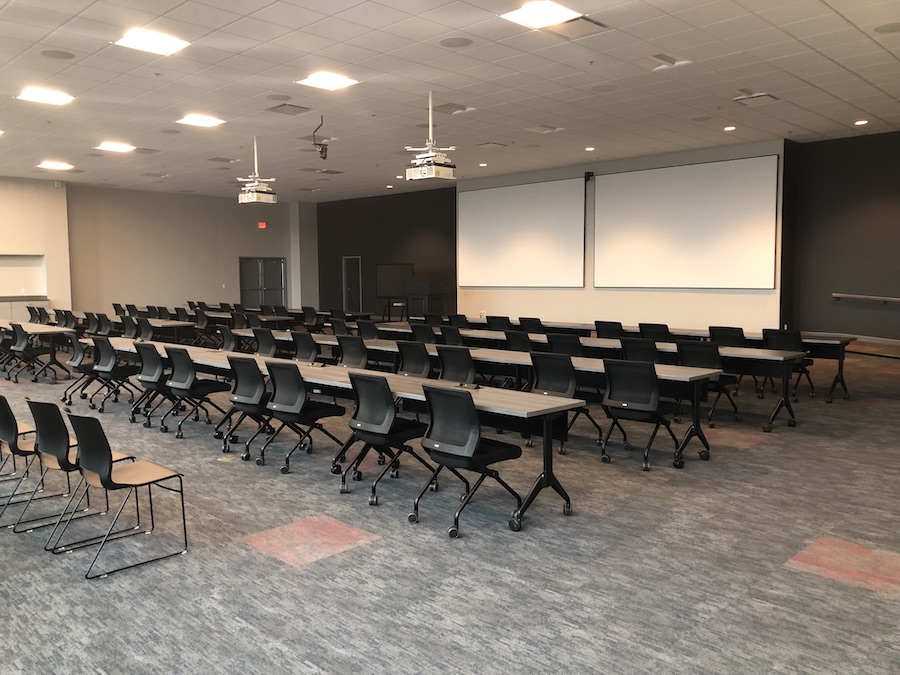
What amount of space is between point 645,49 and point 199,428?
6.27m

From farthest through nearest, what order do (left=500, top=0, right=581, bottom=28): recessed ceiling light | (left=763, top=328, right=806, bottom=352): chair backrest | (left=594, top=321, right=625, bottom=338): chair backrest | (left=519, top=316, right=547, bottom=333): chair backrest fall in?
1. (left=519, top=316, right=547, bottom=333): chair backrest
2. (left=594, top=321, right=625, bottom=338): chair backrest
3. (left=763, top=328, right=806, bottom=352): chair backrest
4. (left=500, top=0, right=581, bottom=28): recessed ceiling light

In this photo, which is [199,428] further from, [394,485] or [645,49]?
[645,49]

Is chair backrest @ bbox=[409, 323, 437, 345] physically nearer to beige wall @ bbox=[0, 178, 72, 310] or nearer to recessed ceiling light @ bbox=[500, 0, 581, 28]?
recessed ceiling light @ bbox=[500, 0, 581, 28]

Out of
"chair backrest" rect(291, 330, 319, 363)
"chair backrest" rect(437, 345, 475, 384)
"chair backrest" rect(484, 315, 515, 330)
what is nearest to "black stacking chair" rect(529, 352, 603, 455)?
"chair backrest" rect(437, 345, 475, 384)

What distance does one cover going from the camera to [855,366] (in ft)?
39.4

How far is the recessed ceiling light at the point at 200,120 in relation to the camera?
10.5 meters

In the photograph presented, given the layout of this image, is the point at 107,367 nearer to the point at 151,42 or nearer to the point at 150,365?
the point at 150,365

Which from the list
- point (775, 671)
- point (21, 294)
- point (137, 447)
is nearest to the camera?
point (775, 671)

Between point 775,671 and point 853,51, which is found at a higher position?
point 853,51

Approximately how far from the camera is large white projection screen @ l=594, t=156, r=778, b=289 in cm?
1323

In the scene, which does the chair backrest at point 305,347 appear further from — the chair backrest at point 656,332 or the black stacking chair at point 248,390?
the chair backrest at point 656,332

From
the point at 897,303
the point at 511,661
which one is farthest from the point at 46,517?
the point at 897,303

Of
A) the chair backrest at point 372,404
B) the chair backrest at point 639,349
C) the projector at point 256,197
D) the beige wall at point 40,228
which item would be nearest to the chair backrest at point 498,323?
→ the projector at point 256,197

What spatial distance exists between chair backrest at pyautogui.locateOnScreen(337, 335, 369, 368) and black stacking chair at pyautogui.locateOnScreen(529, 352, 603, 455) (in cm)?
231
